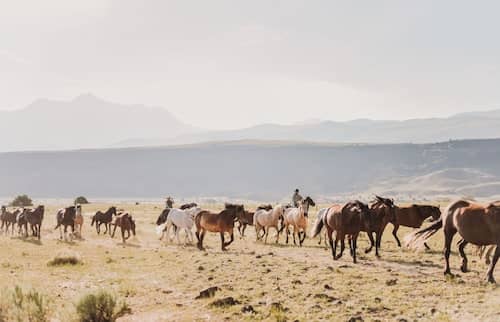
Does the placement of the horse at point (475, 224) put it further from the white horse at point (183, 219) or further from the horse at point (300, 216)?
the white horse at point (183, 219)

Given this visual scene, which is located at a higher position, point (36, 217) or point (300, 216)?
point (300, 216)

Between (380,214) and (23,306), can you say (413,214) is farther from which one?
(23,306)

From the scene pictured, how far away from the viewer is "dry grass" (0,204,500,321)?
12688 millimetres

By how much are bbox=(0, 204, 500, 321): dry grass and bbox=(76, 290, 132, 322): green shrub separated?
0.86 ft

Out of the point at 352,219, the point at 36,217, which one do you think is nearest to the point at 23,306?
the point at 352,219

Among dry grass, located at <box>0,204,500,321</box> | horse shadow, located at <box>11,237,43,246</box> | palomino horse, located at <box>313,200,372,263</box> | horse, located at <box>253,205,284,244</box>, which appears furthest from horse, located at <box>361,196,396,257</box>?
horse shadow, located at <box>11,237,43,246</box>

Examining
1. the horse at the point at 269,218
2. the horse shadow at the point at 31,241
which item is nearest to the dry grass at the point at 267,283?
the horse at the point at 269,218

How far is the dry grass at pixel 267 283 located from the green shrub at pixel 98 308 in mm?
263

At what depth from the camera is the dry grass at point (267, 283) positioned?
12688mm

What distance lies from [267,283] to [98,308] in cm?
556

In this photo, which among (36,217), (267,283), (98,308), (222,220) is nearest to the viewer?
(98,308)

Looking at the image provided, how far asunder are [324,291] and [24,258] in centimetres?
1510

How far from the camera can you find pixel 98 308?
12562mm

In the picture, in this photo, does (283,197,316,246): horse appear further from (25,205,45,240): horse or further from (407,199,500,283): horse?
(25,205,45,240): horse
